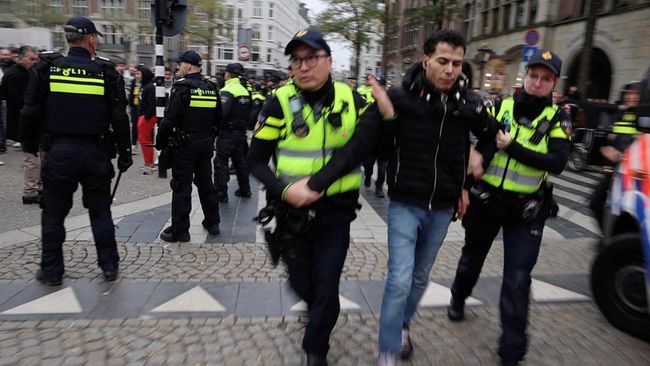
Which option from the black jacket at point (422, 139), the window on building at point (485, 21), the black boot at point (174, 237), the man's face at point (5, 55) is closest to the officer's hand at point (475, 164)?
the black jacket at point (422, 139)

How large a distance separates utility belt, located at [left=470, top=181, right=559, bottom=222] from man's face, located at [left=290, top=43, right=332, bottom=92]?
51.5 inches

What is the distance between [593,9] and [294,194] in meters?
12.6

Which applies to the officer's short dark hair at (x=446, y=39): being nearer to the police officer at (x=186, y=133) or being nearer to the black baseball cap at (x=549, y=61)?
the black baseball cap at (x=549, y=61)

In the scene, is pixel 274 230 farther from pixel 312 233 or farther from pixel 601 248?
pixel 601 248

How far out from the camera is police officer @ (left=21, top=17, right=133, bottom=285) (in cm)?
375

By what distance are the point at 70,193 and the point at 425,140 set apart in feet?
9.98

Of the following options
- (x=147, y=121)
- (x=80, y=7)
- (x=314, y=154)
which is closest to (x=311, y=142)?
(x=314, y=154)

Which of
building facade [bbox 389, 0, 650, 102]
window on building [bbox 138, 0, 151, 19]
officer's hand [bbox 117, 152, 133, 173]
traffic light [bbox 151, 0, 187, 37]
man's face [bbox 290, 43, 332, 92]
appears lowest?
officer's hand [bbox 117, 152, 133, 173]

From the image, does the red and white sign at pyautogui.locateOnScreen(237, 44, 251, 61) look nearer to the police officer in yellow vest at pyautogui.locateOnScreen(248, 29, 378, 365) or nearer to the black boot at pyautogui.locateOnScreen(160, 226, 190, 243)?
the black boot at pyautogui.locateOnScreen(160, 226, 190, 243)

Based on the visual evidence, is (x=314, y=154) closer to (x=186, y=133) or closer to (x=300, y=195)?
(x=300, y=195)

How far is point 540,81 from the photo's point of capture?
9.51 ft

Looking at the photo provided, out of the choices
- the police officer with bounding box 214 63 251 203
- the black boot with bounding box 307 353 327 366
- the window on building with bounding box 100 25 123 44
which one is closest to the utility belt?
the black boot with bounding box 307 353 327 366

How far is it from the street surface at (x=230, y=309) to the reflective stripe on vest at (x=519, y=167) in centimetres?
114

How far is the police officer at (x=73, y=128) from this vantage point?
148 inches
